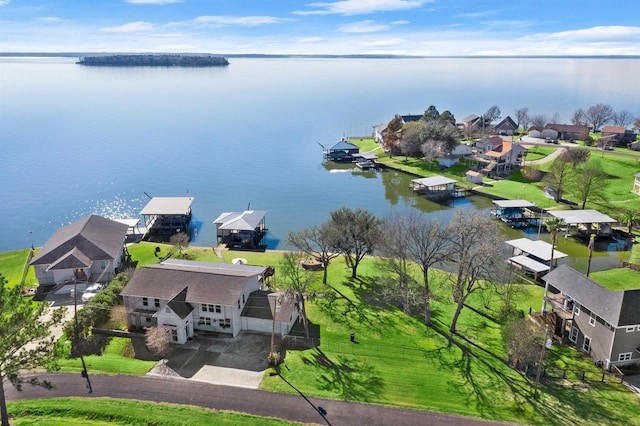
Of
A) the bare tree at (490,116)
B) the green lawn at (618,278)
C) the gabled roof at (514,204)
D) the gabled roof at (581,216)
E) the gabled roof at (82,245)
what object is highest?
the bare tree at (490,116)

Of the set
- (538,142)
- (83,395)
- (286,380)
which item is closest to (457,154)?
(538,142)

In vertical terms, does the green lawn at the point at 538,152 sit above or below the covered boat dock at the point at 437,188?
above

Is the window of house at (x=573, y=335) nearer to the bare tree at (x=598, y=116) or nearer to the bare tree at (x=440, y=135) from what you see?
the bare tree at (x=440, y=135)

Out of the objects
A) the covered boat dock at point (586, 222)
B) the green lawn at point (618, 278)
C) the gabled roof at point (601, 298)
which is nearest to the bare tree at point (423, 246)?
the gabled roof at point (601, 298)

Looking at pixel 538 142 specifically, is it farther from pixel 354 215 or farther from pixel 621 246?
pixel 354 215

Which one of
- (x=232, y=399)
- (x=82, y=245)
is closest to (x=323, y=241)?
(x=232, y=399)

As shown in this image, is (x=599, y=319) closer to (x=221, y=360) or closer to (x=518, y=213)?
(x=221, y=360)
